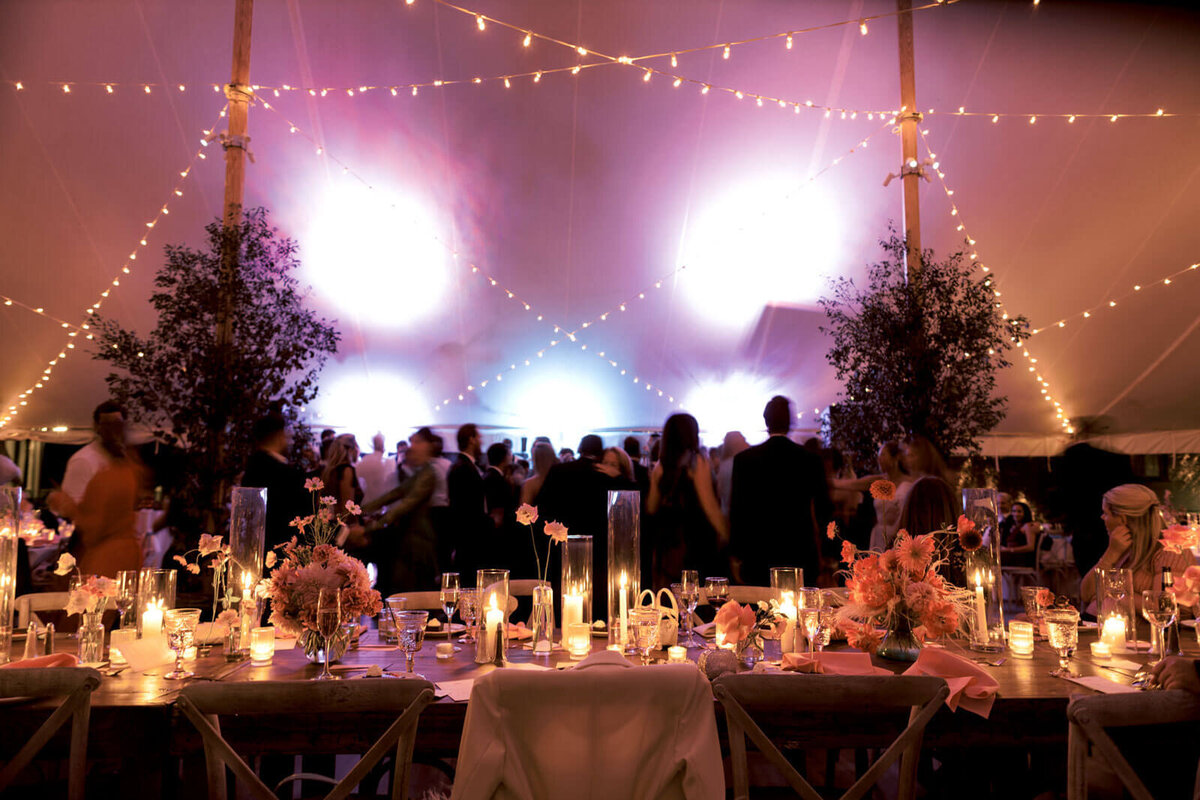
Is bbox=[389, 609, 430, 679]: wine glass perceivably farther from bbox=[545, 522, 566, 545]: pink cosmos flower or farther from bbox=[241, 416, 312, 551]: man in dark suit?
bbox=[241, 416, 312, 551]: man in dark suit

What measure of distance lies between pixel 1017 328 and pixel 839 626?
4.60m

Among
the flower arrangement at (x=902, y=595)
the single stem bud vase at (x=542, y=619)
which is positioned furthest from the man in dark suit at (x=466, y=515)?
the flower arrangement at (x=902, y=595)

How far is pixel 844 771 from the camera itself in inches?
128

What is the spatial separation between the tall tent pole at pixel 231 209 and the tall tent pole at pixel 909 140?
478 centimetres

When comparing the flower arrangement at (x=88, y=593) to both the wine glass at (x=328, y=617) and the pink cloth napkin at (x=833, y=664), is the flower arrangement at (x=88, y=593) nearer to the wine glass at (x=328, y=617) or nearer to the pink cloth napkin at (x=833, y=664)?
the wine glass at (x=328, y=617)

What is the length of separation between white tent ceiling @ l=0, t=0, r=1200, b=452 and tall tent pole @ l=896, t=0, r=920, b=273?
834 millimetres

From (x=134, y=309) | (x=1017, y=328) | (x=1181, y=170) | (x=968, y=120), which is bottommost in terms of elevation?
(x=1017, y=328)

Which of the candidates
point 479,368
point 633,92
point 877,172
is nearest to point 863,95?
point 877,172

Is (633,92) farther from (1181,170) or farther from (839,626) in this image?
(839,626)

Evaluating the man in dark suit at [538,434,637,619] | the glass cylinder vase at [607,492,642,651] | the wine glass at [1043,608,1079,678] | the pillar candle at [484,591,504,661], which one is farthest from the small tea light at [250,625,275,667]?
the wine glass at [1043,608,1079,678]

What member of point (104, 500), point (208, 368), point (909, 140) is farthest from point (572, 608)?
point (909, 140)

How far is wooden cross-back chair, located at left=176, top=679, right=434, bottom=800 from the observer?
1387 mm

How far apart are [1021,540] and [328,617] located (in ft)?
21.4

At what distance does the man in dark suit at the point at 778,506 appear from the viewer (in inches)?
134
